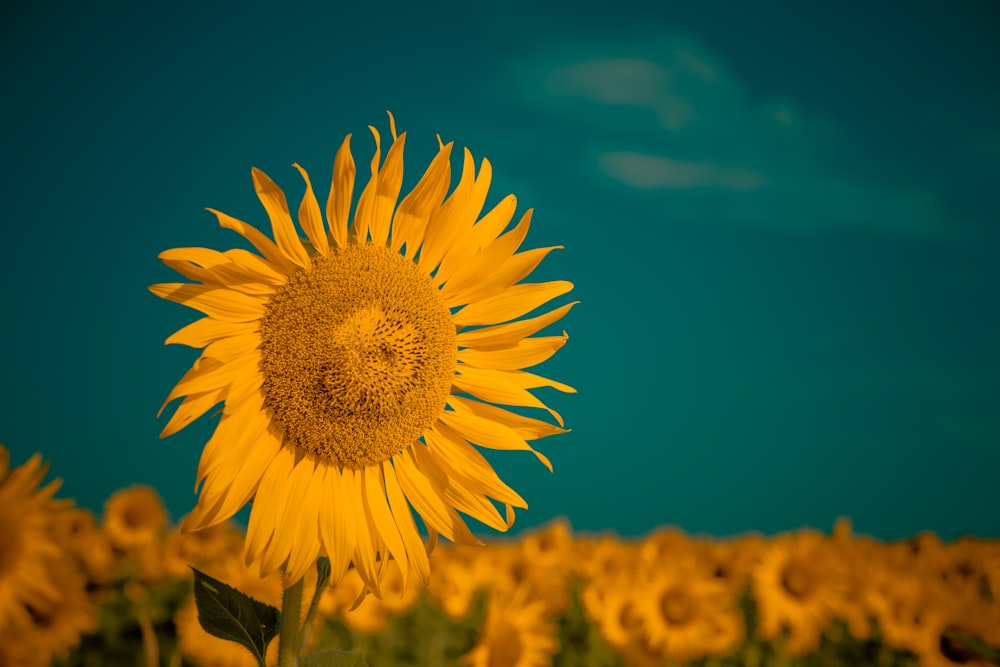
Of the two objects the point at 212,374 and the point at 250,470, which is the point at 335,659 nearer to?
the point at 250,470

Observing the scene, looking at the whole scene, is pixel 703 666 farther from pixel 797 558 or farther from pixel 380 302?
pixel 380 302

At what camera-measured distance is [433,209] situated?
2.02 m

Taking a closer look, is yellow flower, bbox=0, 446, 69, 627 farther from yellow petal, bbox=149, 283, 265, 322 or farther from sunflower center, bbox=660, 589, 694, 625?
sunflower center, bbox=660, 589, 694, 625

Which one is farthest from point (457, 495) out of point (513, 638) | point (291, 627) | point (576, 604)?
point (576, 604)

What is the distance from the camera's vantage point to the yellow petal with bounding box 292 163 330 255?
6.13ft

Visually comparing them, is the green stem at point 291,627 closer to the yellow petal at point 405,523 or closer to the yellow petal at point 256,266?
the yellow petal at point 405,523

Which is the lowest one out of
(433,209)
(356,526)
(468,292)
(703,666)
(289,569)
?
(289,569)

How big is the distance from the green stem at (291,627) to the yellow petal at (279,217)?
875mm

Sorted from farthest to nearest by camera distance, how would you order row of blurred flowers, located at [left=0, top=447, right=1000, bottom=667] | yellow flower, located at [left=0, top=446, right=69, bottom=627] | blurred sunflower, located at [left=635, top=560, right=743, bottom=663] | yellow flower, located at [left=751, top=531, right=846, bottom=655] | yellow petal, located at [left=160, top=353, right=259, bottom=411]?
yellow flower, located at [left=751, top=531, right=846, bottom=655] < blurred sunflower, located at [left=635, top=560, right=743, bottom=663] < row of blurred flowers, located at [left=0, top=447, right=1000, bottom=667] < yellow flower, located at [left=0, top=446, right=69, bottom=627] < yellow petal, located at [left=160, top=353, right=259, bottom=411]

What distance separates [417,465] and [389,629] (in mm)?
6647

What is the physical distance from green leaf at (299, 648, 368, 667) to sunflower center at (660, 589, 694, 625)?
5.31 meters

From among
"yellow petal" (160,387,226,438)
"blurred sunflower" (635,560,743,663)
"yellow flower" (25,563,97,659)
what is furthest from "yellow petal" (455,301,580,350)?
"blurred sunflower" (635,560,743,663)

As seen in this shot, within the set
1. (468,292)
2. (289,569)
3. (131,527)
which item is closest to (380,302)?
(468,292)

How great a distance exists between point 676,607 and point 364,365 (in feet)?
18.1
